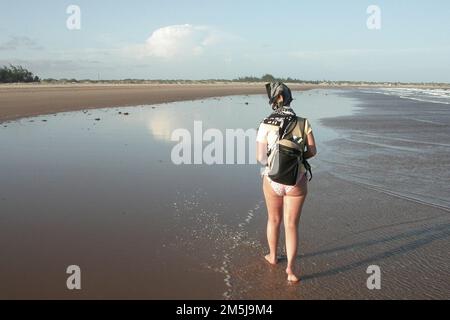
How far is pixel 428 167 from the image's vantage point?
943 centimetres

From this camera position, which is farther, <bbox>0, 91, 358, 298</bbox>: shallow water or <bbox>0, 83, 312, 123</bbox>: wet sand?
<bbox>0, 83, 312, 123</bbox>: wet sand

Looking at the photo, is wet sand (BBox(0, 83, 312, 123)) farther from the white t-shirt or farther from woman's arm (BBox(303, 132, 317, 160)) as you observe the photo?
woman's arm (BBox(303, 132, 317, 160))

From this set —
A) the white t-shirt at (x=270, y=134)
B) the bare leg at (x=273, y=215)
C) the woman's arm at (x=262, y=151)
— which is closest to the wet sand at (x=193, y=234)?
the bare leg at (x=273, y=215)

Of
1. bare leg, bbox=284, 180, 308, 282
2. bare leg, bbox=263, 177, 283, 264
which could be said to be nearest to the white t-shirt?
bare leg, bbox=284, 180, 308, 282

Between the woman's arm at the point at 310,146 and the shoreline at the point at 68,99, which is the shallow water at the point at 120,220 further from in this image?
the shoreline at the point at 68,99

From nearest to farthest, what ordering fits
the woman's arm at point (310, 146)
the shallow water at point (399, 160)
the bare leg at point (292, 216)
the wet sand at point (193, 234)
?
the wet sand at point (193, 234) → the woman's arm at point (310, 146) → the bare leg at point (292, 216) → the shallow water at point (399, 160)

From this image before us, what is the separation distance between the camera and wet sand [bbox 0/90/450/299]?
13.6ft

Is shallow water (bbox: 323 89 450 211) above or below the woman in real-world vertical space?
below

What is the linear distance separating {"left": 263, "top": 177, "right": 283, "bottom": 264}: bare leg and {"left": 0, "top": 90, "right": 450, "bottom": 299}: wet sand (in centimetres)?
17

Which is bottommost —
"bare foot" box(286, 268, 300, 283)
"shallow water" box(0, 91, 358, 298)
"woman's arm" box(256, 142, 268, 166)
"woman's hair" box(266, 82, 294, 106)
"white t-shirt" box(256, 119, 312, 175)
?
"bare foot" box(286, 268, 300, 283)

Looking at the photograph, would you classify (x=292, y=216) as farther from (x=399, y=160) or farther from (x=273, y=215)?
(x=399, y=160)

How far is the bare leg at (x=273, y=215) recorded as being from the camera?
14.8ft

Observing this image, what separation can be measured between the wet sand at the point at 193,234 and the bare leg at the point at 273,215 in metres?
0.17

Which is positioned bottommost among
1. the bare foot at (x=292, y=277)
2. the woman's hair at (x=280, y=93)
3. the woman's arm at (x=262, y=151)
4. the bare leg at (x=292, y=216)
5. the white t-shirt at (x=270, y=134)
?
the bare foot at (x=292, y=277)
